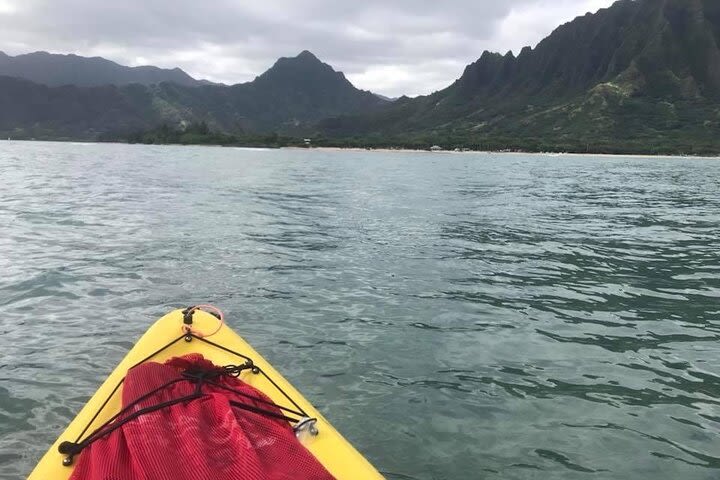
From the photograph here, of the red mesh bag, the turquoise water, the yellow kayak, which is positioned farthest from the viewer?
the turquoise water

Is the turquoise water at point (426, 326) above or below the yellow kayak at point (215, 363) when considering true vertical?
below

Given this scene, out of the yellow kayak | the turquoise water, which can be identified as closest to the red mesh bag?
the yellow kayak

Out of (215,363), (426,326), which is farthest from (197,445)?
(426,326)

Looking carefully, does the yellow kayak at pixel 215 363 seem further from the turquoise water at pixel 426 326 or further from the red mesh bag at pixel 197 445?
the turquoise water at pixel 426 326

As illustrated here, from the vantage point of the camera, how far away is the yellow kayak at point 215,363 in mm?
4410

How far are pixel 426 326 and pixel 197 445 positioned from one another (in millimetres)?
7091

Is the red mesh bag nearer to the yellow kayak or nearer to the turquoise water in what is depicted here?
the yellow kayak

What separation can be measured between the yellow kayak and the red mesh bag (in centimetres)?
22

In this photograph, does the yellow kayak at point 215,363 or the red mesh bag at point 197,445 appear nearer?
the red mesh bag at point 197,445

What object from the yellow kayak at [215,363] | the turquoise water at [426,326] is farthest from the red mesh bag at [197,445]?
the turquoise water at [426,326]

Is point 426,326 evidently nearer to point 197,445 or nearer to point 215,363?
point 215,363

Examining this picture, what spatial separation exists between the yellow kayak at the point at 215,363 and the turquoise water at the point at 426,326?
1474mm

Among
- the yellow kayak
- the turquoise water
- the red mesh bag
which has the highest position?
the red mesh bag

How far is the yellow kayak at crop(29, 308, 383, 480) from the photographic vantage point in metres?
4.41
